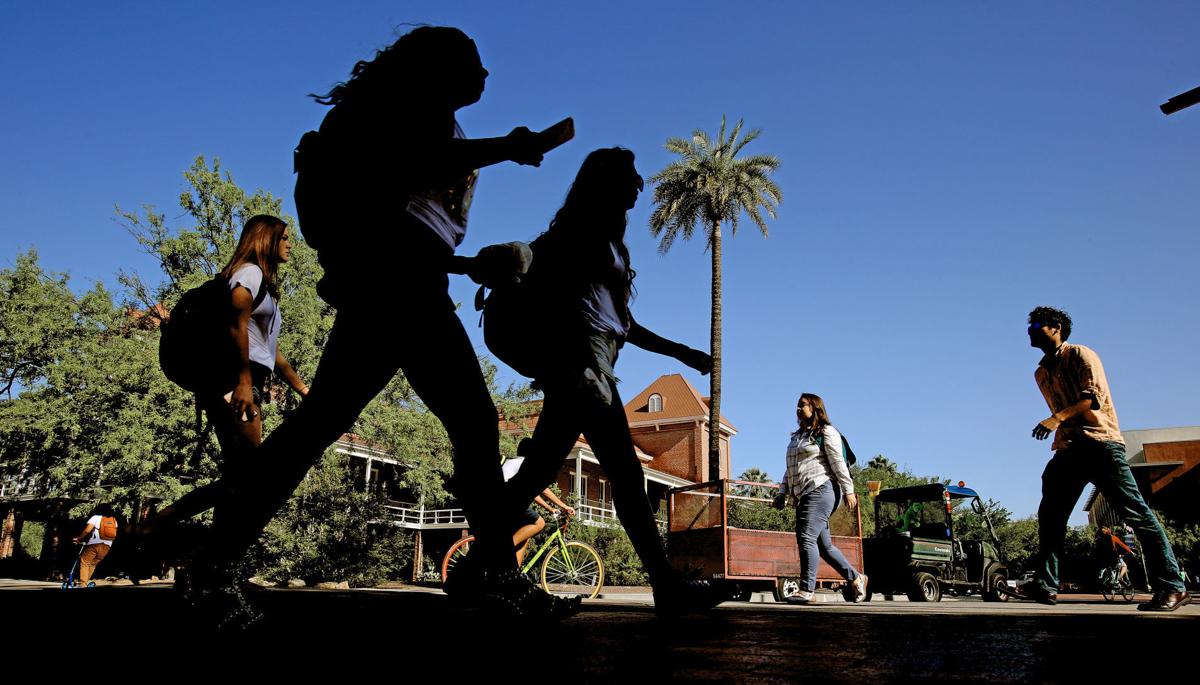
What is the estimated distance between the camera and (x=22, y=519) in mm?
30078

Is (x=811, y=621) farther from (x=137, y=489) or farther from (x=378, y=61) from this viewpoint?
(x=137, y=489)

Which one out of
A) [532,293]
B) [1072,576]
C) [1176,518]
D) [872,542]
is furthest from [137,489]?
[1176,518]

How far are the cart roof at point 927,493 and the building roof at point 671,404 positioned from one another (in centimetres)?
3102

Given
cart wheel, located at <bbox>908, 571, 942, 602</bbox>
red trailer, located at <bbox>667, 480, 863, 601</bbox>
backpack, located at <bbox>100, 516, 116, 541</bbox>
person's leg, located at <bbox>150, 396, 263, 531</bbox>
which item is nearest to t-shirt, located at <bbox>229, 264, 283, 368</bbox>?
person's leg, located at <bbox>150, 396, 263, 531</bbox>

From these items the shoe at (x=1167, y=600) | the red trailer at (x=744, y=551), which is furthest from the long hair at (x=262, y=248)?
the red trailer at (x=744, y=551)

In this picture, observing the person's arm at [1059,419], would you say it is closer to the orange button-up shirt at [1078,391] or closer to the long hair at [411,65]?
the orange button-up shirt at [1078,391]

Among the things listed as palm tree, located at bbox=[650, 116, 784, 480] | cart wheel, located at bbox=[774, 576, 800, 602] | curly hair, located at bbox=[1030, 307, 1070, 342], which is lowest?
cart wheel, located at bbox=[774, 576, 800, 602]

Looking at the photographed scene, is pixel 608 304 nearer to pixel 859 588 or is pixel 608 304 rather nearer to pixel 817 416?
pixel 817 416

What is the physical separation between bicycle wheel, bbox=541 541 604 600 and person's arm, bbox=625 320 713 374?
20.6 ft

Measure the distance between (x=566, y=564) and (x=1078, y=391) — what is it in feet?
21.9

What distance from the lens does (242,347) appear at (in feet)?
9.51

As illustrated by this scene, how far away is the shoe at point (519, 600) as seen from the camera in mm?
2309

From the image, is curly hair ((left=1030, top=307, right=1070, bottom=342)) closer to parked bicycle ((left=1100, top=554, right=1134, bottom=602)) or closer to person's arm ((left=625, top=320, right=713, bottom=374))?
Answer: person's arm ((left=625, top=320, right=713, bottom=374))

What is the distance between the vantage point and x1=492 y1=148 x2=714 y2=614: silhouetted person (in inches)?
123
